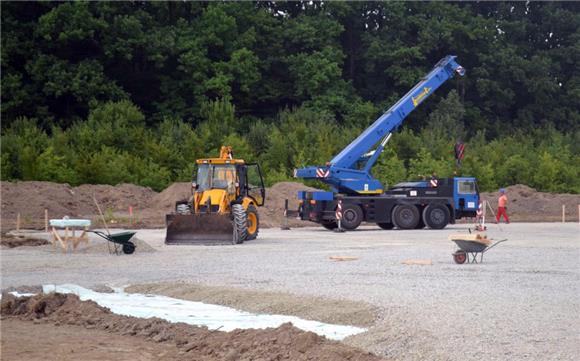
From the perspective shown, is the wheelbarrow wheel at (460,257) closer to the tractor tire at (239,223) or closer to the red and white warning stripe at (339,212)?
the tractor tire at (239,223)

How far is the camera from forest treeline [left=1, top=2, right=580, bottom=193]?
54781 mm

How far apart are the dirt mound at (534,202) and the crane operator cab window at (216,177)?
85.8ft

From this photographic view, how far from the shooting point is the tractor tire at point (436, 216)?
3706 cm

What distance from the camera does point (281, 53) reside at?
234ft

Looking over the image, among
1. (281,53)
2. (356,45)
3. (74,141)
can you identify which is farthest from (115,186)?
(356,45)

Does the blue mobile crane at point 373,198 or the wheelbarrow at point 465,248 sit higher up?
the blue mobile crane at point 373,198

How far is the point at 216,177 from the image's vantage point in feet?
94.8

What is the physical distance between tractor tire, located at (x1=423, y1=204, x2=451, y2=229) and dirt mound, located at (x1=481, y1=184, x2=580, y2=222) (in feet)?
48.6

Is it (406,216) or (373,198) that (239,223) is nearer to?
(373,198)

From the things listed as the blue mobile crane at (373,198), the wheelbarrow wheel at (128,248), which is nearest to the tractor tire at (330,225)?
the blue mobile crane at (373,198)

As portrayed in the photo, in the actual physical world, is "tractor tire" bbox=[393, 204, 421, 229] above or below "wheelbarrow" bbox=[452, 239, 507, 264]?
above

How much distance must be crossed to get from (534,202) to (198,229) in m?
32.4

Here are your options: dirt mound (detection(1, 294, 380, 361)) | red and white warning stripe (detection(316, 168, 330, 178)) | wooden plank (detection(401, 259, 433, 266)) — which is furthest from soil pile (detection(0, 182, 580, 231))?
dirt mound (detection(1, 294, 380, 361))

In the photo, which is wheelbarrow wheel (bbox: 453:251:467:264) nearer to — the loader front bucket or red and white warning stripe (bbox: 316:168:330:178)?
the loader front bucket
